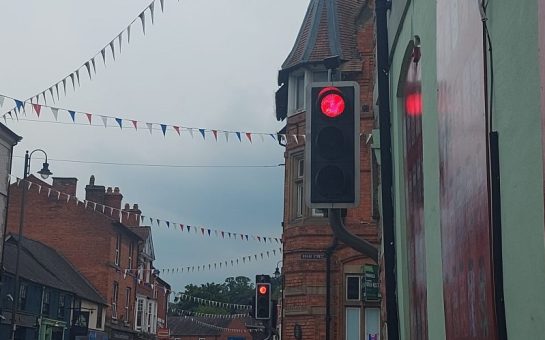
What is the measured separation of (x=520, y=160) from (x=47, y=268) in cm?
3896

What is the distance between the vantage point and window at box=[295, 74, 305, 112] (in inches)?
869

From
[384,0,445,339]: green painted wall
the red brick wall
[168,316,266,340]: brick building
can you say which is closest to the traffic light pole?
[384,0,445,339]: green painted wall

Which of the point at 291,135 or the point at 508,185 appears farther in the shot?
the point at 291,135

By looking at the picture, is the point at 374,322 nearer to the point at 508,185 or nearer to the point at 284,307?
the point at 284,307

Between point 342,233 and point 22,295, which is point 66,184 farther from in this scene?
point 342,233

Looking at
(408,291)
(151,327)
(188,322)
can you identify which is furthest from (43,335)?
(188,322)

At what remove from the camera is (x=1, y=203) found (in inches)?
1314

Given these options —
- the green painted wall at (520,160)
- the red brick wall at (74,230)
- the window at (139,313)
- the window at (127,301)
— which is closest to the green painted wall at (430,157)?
the green painted wall at (520,160)

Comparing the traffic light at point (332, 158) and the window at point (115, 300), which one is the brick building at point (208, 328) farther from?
the traffic light at point (332, 158)

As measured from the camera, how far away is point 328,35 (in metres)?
22.1

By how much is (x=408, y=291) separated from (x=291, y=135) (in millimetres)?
14684

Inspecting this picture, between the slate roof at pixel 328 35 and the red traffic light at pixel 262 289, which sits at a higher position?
the slate roof at pixel 328 35

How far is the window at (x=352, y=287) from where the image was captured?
20.5 m

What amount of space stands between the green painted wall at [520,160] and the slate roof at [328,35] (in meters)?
17.6
